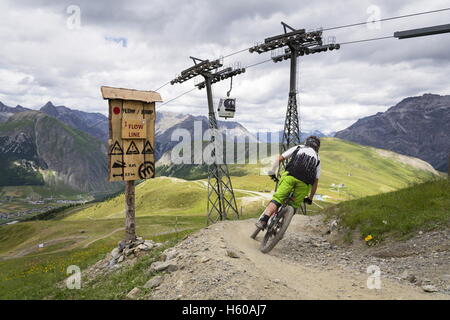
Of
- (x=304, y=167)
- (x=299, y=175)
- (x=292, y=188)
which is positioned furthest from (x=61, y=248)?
(x=304, y=167)

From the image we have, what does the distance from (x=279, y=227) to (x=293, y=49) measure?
2106 centimetres

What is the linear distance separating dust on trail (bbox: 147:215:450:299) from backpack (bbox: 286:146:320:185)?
284cm

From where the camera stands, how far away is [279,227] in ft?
35.7

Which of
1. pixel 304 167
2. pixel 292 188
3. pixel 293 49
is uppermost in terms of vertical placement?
pixel 293 49

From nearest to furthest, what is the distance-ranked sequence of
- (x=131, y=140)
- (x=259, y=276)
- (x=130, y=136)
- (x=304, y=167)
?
(x=259, y=276) → (x=304, y=167) → (x=130, y=136) → (x=131, y=140)

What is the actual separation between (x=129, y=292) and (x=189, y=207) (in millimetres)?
95678

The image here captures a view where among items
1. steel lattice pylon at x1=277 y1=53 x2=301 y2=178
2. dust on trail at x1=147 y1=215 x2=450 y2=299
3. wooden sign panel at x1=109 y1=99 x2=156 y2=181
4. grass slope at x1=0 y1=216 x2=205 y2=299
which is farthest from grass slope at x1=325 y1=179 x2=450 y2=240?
steel lattice pylon at x1=277 y1=53 x2=301 y2=178

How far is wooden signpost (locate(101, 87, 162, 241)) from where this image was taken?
48.1ft

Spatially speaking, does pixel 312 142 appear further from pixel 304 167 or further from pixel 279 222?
pixel 279 222

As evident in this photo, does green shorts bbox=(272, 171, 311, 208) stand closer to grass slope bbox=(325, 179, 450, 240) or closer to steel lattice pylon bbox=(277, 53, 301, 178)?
grass slope bbox=(325, 179, 450, 240)

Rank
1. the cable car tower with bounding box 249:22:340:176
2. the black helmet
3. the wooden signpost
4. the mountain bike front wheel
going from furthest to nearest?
the cable car tower with bounding box 249:22:340:176 < the wooden signpost < the black helmet < the mountain bike front wheel

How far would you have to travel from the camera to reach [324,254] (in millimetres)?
12156

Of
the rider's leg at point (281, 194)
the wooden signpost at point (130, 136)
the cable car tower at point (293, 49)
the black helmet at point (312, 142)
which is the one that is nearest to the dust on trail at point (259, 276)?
the rider's leg at point (281, 194)
